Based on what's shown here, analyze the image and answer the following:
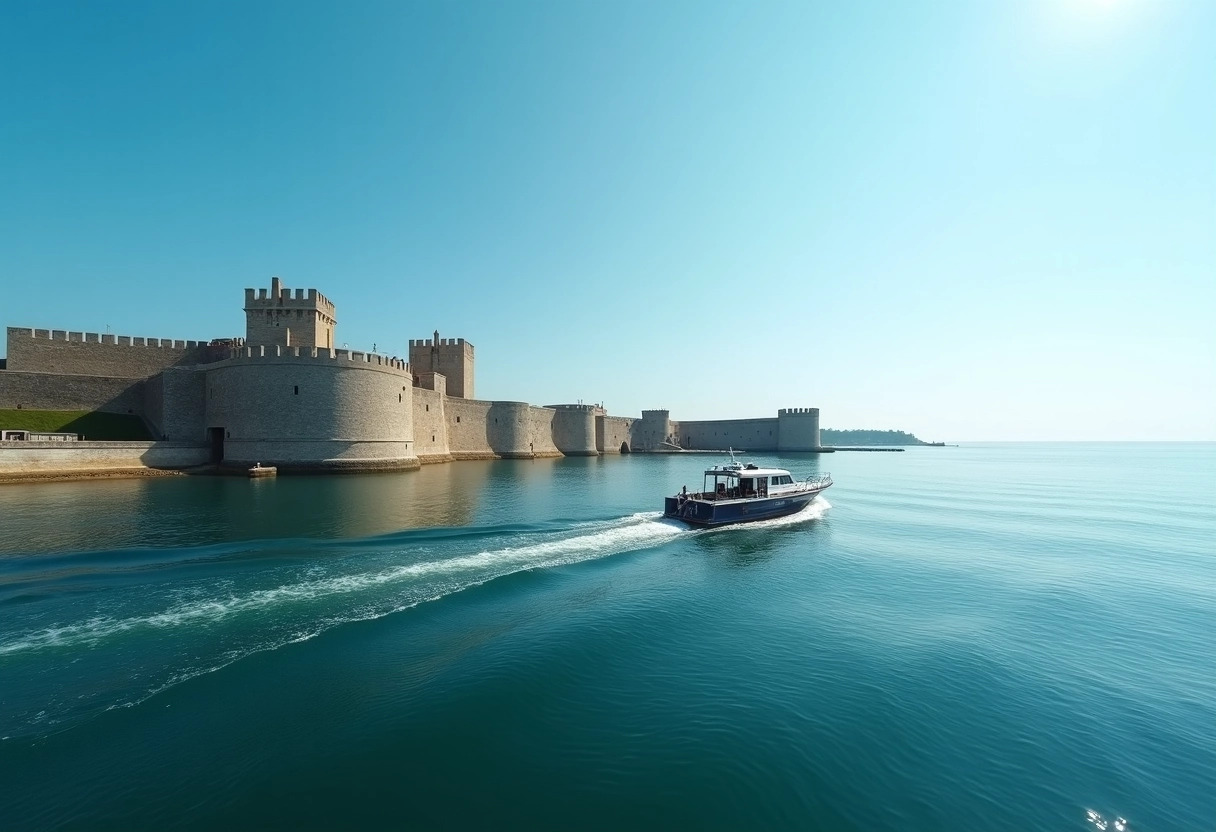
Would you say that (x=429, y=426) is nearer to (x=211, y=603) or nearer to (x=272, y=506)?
(x=272, y=506)

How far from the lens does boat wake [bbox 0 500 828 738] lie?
6504 mm

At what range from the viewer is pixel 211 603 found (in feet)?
29.3

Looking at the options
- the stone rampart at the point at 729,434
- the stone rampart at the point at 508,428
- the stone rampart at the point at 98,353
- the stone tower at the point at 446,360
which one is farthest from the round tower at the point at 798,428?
the stone rampart at the point at 98,353

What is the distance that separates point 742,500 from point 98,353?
1614 inches

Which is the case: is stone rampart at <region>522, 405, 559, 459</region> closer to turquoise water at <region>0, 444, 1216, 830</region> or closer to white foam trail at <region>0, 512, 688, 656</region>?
white foam trail at <region>0, 512, 688, 656</region>

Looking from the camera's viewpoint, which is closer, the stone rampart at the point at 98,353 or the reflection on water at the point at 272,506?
the reflection on water at the point at 272,506

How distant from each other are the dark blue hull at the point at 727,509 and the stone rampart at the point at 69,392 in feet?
115

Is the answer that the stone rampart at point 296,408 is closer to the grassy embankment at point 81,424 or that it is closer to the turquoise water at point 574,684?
the grassy embankment at point 81,424

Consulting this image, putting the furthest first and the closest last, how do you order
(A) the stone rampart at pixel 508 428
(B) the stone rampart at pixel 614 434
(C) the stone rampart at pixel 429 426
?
1. (B) the stone rampart at pixel 614 434
2. (A) the stone rampart at pixel 508 428
3. (C) the stone rampart at pixel 429 426

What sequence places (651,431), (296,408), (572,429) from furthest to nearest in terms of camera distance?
1. (651,431)
2. (572,429)
3. (296,408)

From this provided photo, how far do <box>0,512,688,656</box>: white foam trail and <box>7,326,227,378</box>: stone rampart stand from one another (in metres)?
34.8

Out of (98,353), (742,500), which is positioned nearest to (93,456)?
(98,353)

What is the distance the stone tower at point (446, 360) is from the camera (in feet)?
173

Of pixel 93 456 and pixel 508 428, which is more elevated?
pixel 508 428
